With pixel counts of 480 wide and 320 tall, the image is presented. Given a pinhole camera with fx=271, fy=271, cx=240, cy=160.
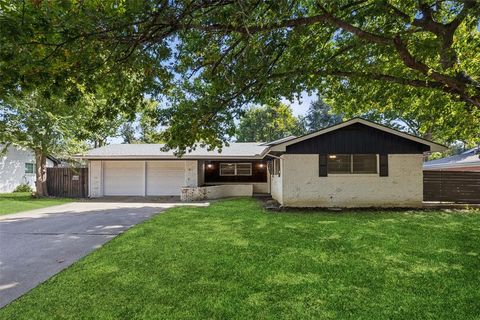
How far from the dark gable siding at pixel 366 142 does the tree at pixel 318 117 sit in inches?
1406

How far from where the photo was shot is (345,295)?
379 cm

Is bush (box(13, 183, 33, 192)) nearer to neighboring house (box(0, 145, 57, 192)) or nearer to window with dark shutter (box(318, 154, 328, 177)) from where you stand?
neighboring house (box(0, 145, 57, 192))

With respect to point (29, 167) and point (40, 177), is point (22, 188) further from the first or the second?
point (40, 177)

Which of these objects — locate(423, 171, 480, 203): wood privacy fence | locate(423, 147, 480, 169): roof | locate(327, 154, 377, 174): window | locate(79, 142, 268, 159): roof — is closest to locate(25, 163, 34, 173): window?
locate(79, 142, 268, 159): roof

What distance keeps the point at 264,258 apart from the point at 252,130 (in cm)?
3143

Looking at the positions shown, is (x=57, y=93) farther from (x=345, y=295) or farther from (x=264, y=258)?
(x=345, y=295)

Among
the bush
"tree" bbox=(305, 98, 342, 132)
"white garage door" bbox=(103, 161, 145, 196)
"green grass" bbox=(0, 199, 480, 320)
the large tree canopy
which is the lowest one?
"green grass" bbox=(0, 199, 480, 320)

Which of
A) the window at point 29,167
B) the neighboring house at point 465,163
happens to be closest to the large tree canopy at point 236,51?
the neighboring house at point 465,163

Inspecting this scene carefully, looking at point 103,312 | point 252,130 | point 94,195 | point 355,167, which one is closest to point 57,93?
point 103,312

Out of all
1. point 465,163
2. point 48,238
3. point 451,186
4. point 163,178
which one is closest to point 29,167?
point 163,178

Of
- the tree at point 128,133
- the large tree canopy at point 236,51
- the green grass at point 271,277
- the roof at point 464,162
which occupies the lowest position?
the green grass at point 271,277

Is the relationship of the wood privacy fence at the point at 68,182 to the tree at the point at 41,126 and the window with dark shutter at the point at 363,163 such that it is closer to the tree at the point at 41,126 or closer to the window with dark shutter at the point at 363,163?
the tree at the point at 41,126

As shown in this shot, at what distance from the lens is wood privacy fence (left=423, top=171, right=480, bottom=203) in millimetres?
11906

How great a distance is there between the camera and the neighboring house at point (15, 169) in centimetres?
2080
